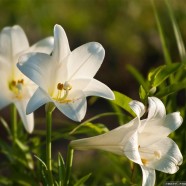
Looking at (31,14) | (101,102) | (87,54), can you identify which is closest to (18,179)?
(87,54)

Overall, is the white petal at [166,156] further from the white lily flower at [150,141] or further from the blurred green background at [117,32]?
the blurred green background at [117,32]

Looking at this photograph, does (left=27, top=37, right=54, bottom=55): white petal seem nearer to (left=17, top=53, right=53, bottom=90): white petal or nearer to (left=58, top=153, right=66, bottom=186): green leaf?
(left=17, top=53, right=53, bottom=90): white petal

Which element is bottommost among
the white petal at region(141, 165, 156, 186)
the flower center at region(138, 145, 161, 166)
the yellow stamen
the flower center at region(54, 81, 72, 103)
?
the white petal at region(141, 165, 156, 186)

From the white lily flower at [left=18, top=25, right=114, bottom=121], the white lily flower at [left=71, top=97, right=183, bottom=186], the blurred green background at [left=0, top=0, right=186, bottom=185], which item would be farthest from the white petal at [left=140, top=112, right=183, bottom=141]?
the blurred green background at [left=0, top=0, right=186, bottom=185]

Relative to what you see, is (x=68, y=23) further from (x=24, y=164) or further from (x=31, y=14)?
(x=24, y=164)

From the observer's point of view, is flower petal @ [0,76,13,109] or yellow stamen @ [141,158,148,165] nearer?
yellow stamen @ [141,158,148,165]

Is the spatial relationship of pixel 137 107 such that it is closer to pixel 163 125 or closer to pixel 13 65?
pixel 163 125
